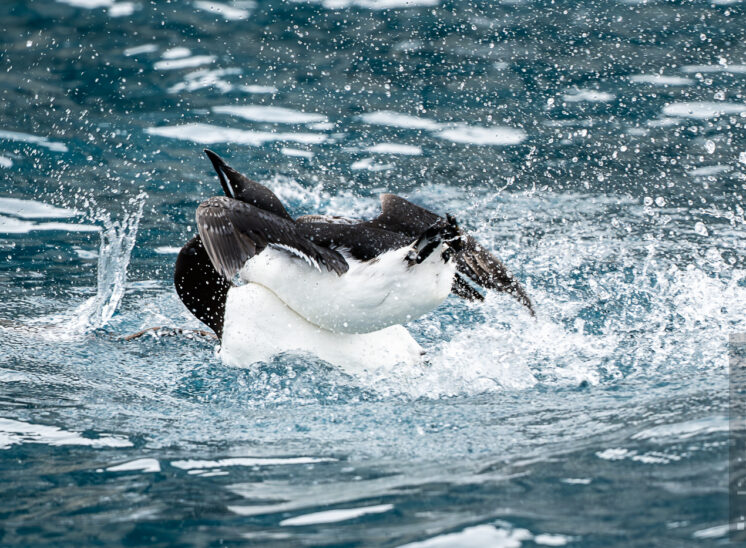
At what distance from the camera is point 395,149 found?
8.84m

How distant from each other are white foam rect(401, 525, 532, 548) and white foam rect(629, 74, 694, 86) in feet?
24.8

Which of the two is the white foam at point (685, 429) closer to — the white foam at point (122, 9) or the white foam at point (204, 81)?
the white foam at point (204, 81)

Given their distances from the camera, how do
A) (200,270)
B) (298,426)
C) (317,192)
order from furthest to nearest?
(317,192), (200,270), (298,426)

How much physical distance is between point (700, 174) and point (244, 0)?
5152 mm

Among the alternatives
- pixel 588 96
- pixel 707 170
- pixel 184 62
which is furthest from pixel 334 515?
pixel 184 62

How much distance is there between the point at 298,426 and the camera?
404 cm

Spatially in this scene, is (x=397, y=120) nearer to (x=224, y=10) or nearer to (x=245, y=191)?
(x=224, y=10)

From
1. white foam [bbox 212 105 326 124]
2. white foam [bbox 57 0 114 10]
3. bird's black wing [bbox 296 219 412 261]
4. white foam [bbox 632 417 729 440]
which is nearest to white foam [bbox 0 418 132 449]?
bird's black wing [bbox 296 219 412 261]

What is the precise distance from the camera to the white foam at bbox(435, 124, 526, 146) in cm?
898

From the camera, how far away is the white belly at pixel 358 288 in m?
4.18

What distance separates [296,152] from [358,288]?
4.69 metres

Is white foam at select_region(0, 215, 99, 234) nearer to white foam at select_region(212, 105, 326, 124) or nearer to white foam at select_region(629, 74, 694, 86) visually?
white foam at select_region(212, 105, 326, 124)

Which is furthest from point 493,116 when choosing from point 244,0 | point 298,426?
point 298,426

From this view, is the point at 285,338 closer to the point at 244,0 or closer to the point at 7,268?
the point at 7,268
